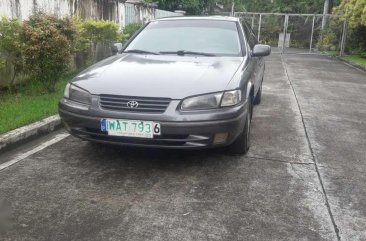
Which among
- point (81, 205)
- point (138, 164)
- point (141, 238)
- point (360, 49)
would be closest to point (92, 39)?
point (138, 164)

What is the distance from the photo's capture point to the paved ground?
9.54 ft

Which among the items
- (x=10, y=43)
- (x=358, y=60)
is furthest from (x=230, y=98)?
(x=358, y=60)

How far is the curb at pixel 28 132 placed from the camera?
4406mm

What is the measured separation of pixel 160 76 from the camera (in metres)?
3.98

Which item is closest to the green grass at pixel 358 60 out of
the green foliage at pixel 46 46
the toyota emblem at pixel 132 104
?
the green foliage at pixel 46 46

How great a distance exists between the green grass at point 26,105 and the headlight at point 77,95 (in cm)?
110

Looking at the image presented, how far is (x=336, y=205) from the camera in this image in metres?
3.35

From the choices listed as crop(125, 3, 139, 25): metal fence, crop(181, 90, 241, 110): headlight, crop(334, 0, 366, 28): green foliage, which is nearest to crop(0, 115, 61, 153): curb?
crop(181, 90, 241, 110): headlight

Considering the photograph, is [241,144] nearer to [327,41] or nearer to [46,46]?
[46,46]

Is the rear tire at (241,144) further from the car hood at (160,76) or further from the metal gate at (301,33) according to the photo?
the metal gate at (301,33)

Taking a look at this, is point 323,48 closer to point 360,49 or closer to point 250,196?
point 360,49

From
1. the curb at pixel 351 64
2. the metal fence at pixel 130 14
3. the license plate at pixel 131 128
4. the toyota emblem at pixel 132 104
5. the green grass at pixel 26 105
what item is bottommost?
the curb at pixel 351 64

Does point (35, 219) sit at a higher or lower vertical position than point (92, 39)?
lower

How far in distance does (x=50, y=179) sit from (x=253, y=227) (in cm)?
192
